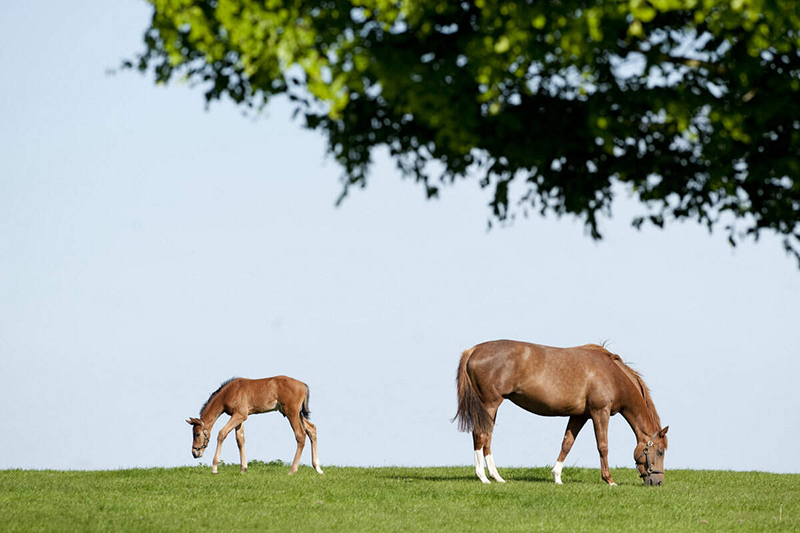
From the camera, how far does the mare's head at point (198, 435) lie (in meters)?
21.9

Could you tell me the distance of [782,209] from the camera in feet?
30.0

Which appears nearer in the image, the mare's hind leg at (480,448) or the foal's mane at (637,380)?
the mare's hind leg at (480,448)

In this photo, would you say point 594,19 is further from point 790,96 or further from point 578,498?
point 578,498

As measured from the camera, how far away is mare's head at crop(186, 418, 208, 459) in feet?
71.9

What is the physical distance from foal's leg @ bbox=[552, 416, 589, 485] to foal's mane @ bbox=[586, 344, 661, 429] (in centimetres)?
134

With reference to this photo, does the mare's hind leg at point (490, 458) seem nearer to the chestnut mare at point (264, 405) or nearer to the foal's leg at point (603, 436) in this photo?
the foal's leg at point (603, 436)

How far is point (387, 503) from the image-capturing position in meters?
15.7

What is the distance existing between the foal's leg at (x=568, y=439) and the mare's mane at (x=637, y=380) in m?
1.34

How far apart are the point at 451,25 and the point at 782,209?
391 centimetres

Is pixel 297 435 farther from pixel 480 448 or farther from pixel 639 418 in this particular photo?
pixel 639 418

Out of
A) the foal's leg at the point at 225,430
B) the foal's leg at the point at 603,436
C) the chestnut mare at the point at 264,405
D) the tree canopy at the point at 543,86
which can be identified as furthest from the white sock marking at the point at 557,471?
the tree canopy at the point at 543,86

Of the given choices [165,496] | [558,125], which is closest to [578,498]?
[165,496]

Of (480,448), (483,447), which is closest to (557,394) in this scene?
(483,447)

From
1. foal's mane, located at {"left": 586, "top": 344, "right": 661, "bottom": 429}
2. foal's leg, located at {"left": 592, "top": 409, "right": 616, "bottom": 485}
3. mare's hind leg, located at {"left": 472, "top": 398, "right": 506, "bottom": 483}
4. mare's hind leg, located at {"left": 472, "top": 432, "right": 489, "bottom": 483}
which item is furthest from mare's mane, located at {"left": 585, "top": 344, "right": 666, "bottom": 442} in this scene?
mare's hind leg, located at {"left": 472, "top": 432, "right": 489, "bottom": 483}
